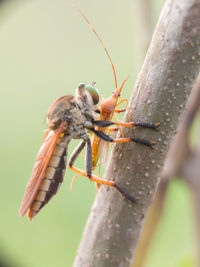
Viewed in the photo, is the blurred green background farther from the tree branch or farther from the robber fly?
the tree branch

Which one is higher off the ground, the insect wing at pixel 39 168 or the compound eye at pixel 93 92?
the compound eye at pixel 93 92

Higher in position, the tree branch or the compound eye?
the compound eye

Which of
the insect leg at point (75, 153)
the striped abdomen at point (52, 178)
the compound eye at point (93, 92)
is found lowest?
the striped abdomen at point (52, 178)

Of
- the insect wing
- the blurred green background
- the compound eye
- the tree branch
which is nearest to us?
the tree branch

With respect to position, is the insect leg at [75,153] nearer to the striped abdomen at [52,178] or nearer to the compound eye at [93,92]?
the striped abdomen at [52,178]

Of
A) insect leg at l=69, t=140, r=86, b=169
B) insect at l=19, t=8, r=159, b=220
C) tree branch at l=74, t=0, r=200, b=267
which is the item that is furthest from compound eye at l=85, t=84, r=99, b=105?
tree branch at l=74, t=0, r=200, b=267

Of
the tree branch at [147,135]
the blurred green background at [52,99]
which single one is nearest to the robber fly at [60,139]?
the blurred green background at [52,99]

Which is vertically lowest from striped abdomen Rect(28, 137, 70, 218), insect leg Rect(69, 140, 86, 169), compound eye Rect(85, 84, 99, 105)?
striped abdomen Rect(28, 137, 70, 218)

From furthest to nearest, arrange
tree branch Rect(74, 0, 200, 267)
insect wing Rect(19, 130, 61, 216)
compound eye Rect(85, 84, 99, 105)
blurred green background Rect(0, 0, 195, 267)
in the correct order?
blurred green background Rect(0, 0, 195, 267) → compound eye Rect(85, 84, 99, 105) → insect wing Rect(19, 130, 61, 216) → tree branch Rect(74, 0, 200, 267)

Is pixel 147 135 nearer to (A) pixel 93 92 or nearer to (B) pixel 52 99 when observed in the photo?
(A) pixel 93 92
